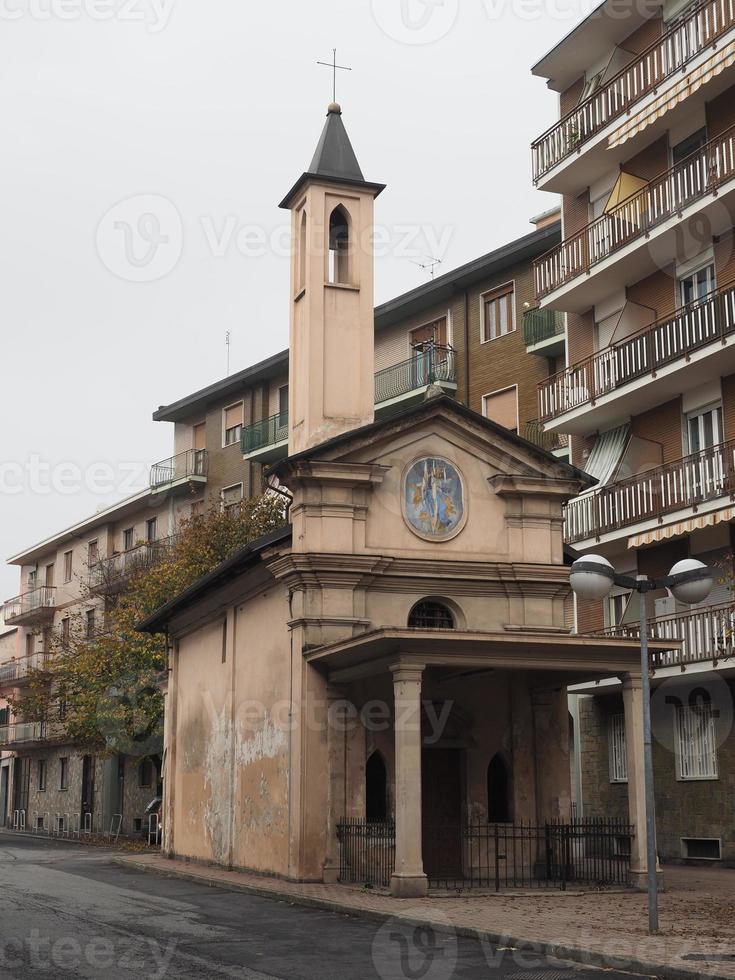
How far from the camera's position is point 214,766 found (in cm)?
2523

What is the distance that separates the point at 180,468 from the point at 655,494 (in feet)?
89.2

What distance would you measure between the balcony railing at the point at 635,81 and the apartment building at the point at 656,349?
44 millimetres

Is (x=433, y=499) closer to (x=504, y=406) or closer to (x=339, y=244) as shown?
(x=339, y=244)

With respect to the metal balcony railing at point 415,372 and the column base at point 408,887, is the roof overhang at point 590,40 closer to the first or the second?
the metal balcony railing at point 415,372

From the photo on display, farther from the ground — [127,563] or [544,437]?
[544,437]

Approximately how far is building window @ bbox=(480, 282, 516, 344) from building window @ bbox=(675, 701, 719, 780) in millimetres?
13489

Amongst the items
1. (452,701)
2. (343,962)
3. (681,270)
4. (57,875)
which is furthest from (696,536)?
(343,962)

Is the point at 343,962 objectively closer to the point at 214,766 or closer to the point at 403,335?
the point at 214,766

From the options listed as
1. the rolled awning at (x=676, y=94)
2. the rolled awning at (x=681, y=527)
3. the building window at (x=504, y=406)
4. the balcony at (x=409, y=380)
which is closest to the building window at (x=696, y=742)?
the rolled awning at (x=681, y=527)

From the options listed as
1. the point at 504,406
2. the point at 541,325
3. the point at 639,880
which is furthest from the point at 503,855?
the point at 504,406

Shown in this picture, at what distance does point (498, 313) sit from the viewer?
37.3m

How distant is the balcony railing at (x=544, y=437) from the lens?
3379 cm

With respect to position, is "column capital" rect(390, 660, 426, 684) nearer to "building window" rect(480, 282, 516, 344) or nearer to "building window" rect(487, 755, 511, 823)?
"building window" rect(487, 755, 511, 823)

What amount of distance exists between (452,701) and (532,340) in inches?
632
